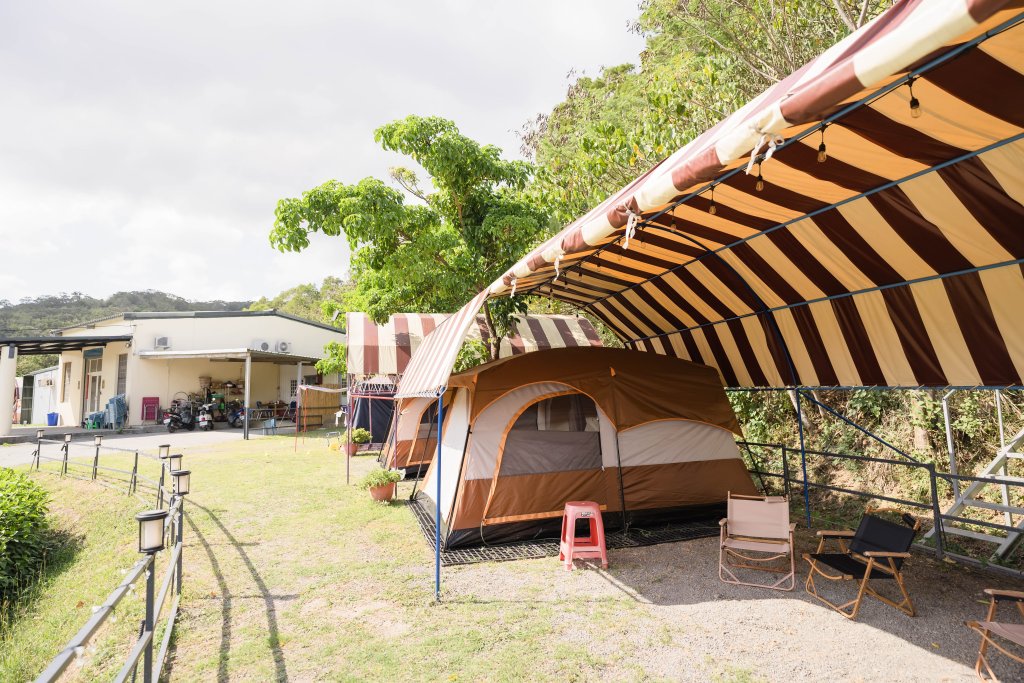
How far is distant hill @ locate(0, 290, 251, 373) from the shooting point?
53875 millimetres

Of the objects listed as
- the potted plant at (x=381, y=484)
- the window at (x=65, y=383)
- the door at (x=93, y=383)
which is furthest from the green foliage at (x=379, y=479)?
the window at (x=65, y=383)

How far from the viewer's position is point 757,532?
4.97 m

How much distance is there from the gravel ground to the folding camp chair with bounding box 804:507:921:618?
10cm

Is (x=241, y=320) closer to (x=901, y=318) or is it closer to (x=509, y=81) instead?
(x=509, y=81)

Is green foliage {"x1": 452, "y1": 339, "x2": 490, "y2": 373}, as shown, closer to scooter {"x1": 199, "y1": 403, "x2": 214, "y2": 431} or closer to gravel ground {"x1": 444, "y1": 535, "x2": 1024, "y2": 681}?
gravel ground {"x1": 444, "y1": 535, "x2": 1024, "y2": 681}

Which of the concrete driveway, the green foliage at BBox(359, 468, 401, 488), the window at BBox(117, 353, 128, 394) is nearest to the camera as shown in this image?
the green foliage at BBox(359, 468, 401, 488)

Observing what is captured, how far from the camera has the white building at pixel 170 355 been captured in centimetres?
1941

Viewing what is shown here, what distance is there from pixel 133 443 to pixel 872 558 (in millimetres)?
17577

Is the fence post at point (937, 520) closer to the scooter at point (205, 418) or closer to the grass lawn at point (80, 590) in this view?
the grass lawn at point (80, 590)

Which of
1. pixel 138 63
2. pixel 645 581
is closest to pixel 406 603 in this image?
pixel 645 581

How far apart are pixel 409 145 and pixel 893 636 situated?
8527 millimetres

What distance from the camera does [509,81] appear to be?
1123 cm

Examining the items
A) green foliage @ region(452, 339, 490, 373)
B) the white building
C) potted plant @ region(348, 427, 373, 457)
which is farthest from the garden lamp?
the white building

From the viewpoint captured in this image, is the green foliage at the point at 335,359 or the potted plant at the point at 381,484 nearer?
the potted plant at the point at 381,484
